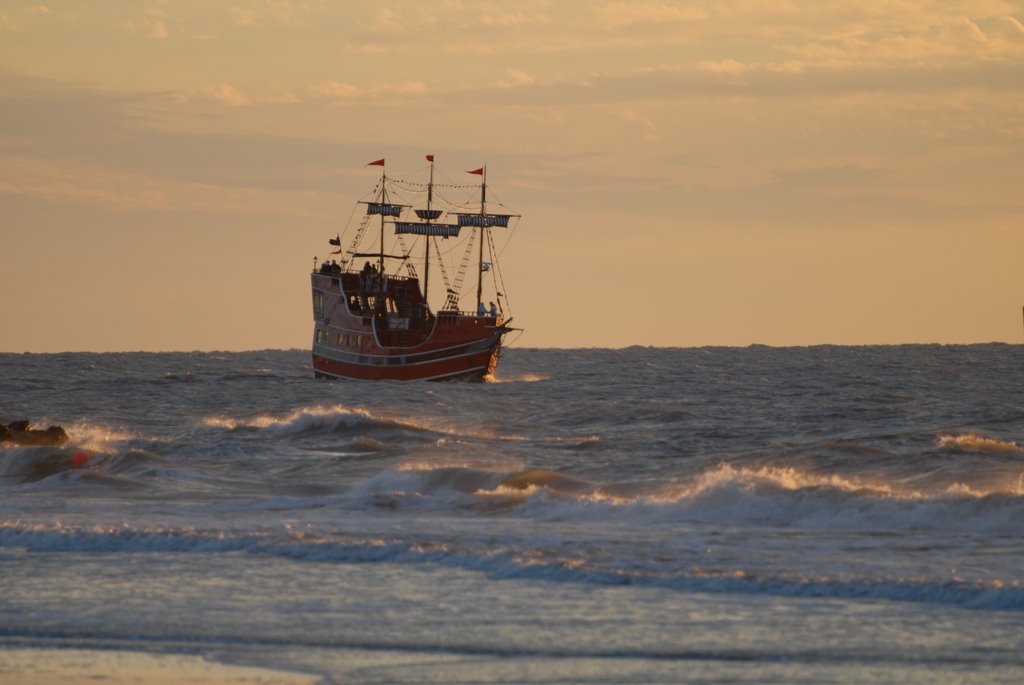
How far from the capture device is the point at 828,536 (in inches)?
825

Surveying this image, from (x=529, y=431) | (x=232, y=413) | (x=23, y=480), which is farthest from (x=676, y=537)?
(x=232, y=413)

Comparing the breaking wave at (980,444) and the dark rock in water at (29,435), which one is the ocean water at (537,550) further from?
the dark rock in water at (29,435)

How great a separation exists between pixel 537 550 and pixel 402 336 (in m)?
67.7

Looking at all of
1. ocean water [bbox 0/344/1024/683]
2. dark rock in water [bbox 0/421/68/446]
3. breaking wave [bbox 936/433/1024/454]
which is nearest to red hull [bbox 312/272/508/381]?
ocean water [bbox 0/344/1024/683]

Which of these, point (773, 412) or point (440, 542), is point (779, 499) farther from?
point (773, 412)

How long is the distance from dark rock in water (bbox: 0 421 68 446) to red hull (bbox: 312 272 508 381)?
4584 centimetres

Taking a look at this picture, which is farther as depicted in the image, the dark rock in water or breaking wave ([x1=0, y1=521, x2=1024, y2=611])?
the dark rock in water

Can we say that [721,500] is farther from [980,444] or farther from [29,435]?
[29,435]

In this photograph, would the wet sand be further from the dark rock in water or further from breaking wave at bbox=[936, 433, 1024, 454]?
the dark rock in water

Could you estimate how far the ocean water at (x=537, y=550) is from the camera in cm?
1329

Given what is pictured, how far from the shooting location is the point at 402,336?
3388 inches

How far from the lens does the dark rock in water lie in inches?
1473

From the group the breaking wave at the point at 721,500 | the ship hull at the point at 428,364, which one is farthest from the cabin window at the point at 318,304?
the breaking wave at the point at 721,500

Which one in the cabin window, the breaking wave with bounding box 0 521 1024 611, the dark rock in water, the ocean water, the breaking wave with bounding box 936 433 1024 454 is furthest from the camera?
the cabin window
